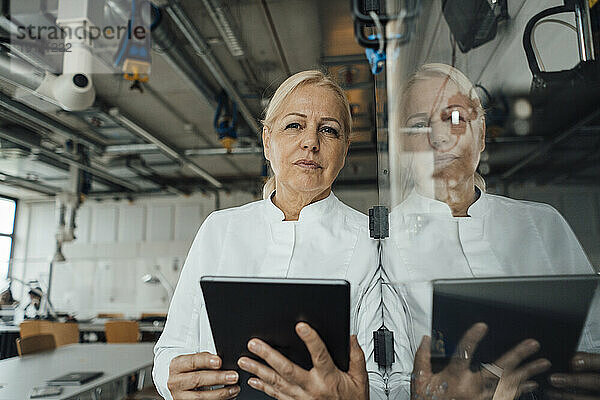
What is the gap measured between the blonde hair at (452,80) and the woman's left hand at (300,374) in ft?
1.54

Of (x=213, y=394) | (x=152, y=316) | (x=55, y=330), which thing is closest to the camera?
(x=213, y=394)

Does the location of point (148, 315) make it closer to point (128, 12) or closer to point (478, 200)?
point (478, 200)

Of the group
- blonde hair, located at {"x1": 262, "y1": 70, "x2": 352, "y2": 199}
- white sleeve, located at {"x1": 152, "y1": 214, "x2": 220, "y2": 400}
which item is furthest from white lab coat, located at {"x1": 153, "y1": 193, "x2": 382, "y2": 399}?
blonde hair, located at {"x1": 262, "y1": 70, "x2": 352, "y2": 199}

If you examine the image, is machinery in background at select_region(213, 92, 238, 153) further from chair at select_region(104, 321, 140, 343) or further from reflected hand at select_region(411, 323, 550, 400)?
reflected hand at select_region(411, 323, 550, 400)

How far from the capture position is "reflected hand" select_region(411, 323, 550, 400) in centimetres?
58

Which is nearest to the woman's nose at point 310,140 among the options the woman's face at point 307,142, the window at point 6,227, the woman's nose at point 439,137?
the woman's face at point 307,142


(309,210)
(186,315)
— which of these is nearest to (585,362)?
(309,210)

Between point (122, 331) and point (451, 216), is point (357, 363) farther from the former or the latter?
point (122, 331)

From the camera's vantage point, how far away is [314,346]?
958 mm

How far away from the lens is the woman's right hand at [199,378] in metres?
1.02

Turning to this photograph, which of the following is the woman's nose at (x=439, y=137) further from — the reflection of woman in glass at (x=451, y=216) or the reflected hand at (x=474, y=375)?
the reflected hand at (x=474, y=375)

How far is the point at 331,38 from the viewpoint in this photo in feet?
4.26

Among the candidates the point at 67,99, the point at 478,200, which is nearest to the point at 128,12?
the point at 67,99

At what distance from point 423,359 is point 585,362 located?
49cm
